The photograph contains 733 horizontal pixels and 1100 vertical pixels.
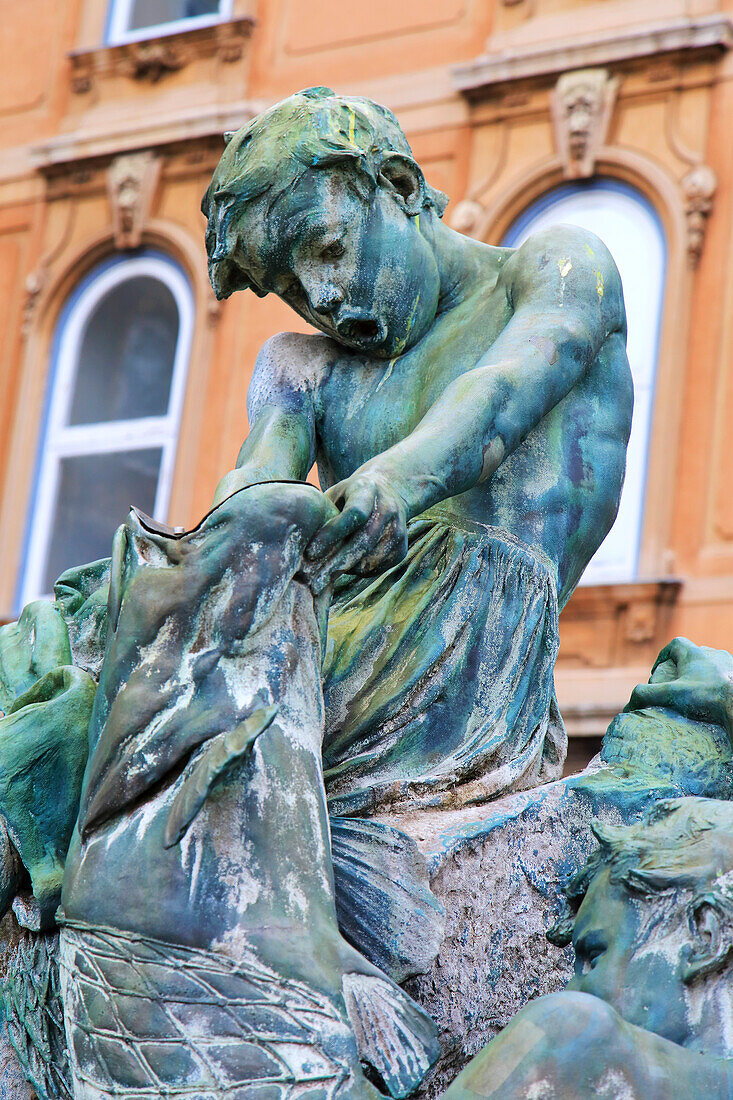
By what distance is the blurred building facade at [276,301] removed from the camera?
11.0 metres

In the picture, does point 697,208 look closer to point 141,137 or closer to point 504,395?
point 141,137

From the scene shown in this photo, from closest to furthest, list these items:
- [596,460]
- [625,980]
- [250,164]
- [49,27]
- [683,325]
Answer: [625,980]
[250,164]
[596,460]
[683,325]
[49,27]

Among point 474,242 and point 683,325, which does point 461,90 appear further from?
point 474,242

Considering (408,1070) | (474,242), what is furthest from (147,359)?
(408,1070)

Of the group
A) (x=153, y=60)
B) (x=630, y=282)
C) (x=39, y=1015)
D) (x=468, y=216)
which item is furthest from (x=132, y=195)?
(x=39, y=1015)

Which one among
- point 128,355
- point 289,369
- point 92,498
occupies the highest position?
point 128,355

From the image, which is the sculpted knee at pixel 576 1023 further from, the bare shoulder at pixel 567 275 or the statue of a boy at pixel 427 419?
the bare shoulder at pixel 567 275

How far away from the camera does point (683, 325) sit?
1122cm

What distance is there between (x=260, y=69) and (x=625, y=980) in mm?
11816

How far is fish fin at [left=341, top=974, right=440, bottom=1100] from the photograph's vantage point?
2062mm

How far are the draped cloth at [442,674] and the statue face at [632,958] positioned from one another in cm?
45

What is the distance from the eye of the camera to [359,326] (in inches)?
111

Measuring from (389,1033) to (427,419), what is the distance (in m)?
0.82

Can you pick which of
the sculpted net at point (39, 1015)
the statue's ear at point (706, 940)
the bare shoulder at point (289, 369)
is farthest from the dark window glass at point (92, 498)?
the statue's ear at point (706, 940)
